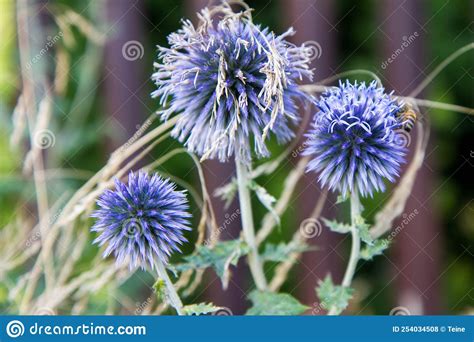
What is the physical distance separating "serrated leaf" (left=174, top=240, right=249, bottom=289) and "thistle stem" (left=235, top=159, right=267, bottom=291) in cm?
2

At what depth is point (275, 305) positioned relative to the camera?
858 mm

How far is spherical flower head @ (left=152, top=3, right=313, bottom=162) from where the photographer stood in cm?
81

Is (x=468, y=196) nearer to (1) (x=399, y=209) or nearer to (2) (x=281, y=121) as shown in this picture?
(1) (x=399, y=209)

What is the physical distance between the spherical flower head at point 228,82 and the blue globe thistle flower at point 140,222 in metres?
0.08

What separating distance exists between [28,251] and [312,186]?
0.58 meters

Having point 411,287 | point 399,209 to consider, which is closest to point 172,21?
point 399,209

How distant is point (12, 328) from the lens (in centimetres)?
103

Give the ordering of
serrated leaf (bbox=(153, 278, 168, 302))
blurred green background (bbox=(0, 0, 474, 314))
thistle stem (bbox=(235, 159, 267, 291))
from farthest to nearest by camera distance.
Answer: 1. blurred green background (bbox=(0, 0, 474, 314))
2. thistle stem (bbox=(235, 159, 267, 291))
3. serrated leaf (bbox=(153, 278, 168, 302))

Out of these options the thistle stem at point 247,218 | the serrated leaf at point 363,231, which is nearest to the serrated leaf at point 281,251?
the thistle stem at point 247,218

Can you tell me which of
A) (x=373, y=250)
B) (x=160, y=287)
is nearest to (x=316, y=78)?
(x=373, y=250)

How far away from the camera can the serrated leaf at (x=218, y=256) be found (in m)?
0.82

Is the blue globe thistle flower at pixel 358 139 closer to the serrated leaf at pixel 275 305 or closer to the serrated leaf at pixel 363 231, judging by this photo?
the serrated leaf at pixel 363 231

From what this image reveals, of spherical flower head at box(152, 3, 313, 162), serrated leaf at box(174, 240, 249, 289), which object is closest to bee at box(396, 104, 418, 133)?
spherical flower head at box(152, 3, 313, 162)

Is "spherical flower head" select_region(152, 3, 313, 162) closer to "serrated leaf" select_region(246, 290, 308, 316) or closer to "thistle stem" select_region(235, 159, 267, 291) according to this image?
"thistle stem" select_region(235, 159, 267, 291)
